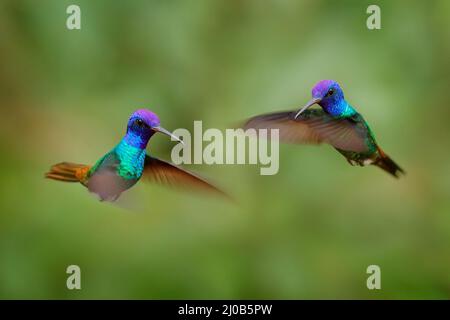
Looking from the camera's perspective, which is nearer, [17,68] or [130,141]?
[130,141]

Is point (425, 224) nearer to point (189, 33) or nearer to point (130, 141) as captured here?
point (189, 33)

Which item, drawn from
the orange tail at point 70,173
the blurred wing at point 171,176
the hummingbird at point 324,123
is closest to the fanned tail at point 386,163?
the hummingbird at point 324,123

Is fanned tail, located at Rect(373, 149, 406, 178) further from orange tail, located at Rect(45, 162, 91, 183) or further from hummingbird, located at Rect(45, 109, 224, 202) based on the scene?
orange tail, located at Rect(45, 162, 91, 183)

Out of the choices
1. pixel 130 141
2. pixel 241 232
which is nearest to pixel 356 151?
pixel 130 141

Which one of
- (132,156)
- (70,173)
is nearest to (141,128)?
(132,156)

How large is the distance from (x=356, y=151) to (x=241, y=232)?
20.9 inches

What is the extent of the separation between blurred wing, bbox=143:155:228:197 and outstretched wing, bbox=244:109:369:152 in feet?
0.28

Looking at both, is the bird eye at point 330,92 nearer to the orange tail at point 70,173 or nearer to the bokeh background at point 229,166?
the orange tail at point 70,173

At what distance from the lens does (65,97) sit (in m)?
1.31

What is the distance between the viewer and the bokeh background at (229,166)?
4.24 feet

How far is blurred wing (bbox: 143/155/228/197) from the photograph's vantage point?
29.3 inches

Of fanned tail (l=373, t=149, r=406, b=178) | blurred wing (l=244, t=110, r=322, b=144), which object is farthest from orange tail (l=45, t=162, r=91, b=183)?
fanned tail (l=373, t=149, r=406, b=178)

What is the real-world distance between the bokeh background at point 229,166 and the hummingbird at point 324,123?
469mm

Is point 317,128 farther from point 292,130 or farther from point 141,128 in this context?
point 141,128
